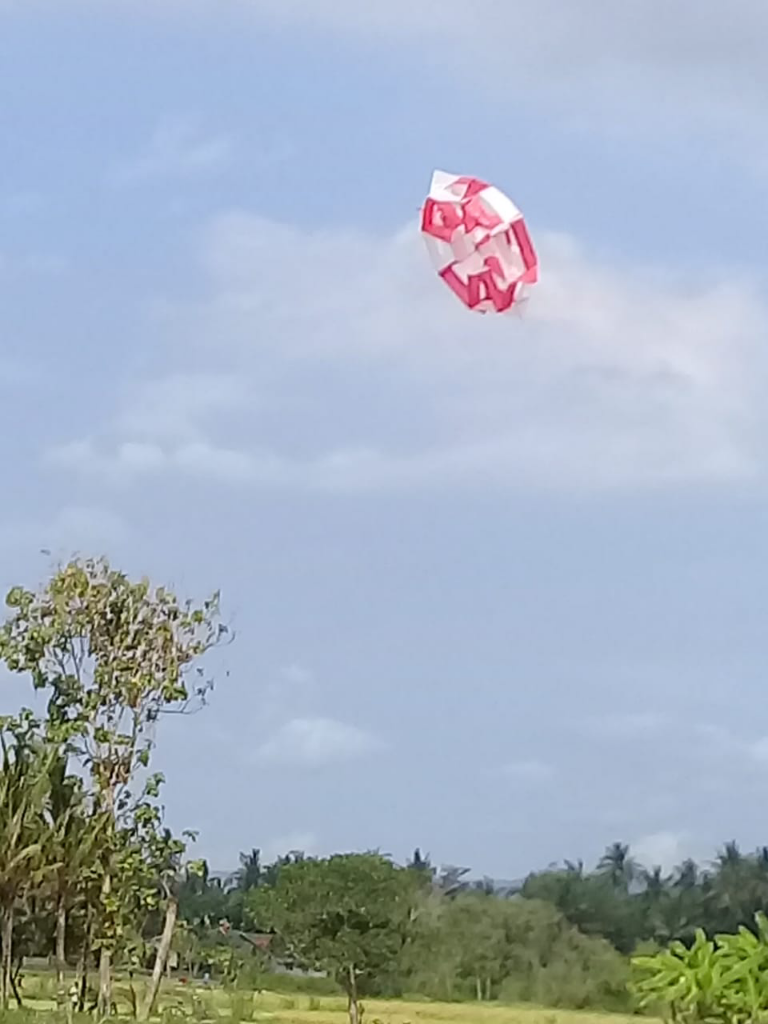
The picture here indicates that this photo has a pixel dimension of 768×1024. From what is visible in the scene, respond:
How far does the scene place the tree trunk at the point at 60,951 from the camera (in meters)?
10.3

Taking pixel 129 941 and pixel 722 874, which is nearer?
pixel 129 941

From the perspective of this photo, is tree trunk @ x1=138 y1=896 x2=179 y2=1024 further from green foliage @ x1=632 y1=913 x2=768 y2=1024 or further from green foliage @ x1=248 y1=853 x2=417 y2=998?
green foliage @ x1=632 y1=913 x2=768 y2=1024

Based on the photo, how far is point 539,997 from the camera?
1137cm

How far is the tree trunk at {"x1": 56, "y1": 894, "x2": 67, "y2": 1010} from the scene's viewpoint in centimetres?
1030

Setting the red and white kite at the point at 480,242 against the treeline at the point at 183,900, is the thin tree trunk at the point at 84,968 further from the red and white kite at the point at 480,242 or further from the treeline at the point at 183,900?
the red and white kite at the point at 480,242

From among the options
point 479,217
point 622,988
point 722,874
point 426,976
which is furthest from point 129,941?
point 479,217

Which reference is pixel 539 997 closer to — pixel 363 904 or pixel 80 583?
pixel 363 904

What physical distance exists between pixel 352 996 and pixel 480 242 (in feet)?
22.2

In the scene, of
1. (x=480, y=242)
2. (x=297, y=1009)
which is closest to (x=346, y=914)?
(x=297, y=1009)

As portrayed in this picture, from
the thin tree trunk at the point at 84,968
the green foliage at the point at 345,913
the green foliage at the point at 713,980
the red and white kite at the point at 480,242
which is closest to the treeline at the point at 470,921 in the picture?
the green foliage at the point at 345,913

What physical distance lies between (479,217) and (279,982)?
24.8ft

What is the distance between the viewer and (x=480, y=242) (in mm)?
5531

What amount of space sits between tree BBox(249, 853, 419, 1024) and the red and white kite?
613 centimetres

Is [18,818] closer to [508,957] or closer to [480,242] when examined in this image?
[508,957]
